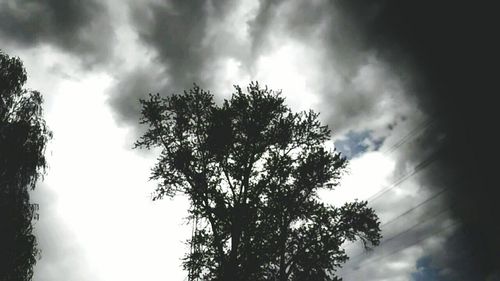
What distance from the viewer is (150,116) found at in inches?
637

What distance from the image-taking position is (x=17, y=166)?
1448 cm

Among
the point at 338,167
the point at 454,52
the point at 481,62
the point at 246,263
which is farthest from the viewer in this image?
the point at 338,167

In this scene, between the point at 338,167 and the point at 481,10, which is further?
the point at 338,167

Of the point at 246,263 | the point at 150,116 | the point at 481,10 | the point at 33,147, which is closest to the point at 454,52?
the point at 481,10

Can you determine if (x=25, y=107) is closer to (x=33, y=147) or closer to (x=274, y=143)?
(x=33, y=147)

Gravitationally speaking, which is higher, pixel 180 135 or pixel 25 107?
pixel 25 107

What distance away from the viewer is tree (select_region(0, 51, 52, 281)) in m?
13.3

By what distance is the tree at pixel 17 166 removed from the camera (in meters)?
13.3

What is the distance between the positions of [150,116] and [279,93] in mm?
7471

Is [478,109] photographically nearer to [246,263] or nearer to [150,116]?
[246,263]

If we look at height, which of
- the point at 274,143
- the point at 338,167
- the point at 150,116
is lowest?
the point at 338,167

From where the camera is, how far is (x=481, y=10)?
5625mm

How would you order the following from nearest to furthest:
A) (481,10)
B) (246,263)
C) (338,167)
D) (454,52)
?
(481,10) → (454,52) → (246,263) → (338,167)

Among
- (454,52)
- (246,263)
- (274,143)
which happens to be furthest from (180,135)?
(454,52)
